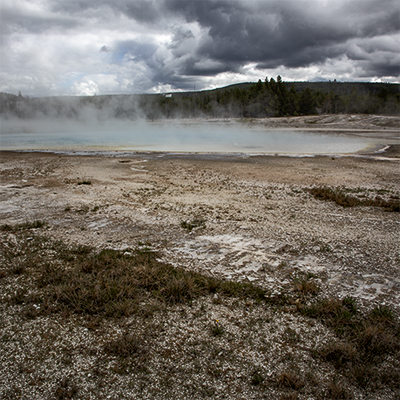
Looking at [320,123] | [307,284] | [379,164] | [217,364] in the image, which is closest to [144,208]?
[307,284]

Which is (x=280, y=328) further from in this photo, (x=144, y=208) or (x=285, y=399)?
(x=144, y=208)

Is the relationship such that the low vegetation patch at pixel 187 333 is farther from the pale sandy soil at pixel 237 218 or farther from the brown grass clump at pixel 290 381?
the pale sandy soil at pixel 237 218

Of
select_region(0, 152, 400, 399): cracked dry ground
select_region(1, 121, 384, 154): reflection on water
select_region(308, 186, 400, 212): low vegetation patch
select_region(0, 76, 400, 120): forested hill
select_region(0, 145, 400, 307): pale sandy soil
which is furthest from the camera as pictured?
select_region(0, 76, 400, 120): forested hill

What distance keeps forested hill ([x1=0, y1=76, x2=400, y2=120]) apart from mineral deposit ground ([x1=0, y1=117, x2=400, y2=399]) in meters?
66.8

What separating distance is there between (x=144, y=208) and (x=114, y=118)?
7236 centimetres

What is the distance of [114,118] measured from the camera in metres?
74.4

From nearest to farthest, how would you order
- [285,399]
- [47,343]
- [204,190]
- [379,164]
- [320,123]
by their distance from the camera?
[285,399] → [47,343] → [204,190] → [379,164] → [320,123]

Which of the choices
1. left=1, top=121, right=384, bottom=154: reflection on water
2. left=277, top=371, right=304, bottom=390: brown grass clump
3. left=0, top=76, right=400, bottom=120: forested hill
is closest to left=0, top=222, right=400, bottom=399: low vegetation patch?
left=277, top=371, right=304, bottom=390: brown grass clump

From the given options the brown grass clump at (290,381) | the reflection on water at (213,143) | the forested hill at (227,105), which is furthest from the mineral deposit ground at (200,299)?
the forested hill at (227,105)

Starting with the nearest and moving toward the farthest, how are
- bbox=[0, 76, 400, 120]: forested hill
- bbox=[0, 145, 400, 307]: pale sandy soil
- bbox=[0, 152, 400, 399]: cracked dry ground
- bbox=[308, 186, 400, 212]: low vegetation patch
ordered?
1. bbox=[0, 152, 400, 399]: cracked dry ground
2. bbox=[0, 145, 400, 307]: pale sandy soil
3. bbox=[308, 186, 400, 212]: low vegetation patch
4. bbox=[0, 76, 400, 120]: forested hill

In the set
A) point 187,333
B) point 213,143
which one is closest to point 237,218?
point 187,333

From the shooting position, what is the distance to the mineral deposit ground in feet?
9.06

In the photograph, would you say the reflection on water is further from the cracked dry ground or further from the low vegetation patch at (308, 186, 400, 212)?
the low vegetation patch at (308, 186, 400, 212)

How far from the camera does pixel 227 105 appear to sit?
264ft
